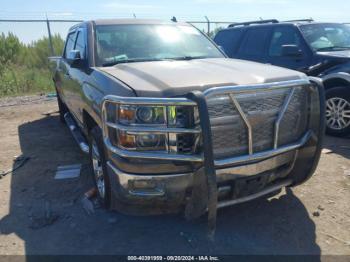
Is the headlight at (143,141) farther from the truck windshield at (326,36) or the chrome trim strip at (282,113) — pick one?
the truck windshield at (326,36)

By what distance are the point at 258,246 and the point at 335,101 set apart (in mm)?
3599

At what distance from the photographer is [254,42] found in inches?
291

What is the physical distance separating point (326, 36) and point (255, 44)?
135 centimetres

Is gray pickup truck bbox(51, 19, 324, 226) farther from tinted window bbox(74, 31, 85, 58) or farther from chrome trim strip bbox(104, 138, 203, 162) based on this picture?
tinted window bbox(74, 31, 85, 58)

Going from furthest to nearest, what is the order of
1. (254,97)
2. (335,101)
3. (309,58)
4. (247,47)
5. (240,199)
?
(247,47)
(309,58)
(335,101)
(240,199)
(254,97)

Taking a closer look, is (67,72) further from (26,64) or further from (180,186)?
(26,64)

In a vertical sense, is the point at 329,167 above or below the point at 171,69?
below

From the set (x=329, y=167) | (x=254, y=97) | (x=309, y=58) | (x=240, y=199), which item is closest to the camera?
(x=254, y=97)

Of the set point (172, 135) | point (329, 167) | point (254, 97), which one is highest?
point (254, 97)

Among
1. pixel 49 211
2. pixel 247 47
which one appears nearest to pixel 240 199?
pixel 49 211

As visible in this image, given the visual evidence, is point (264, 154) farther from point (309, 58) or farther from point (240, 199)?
point (309, 58)

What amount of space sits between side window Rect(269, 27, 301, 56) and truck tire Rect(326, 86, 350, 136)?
1.23 metres

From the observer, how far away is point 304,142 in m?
3.28

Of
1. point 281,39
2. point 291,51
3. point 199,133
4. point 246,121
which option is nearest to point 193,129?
point 199,133
